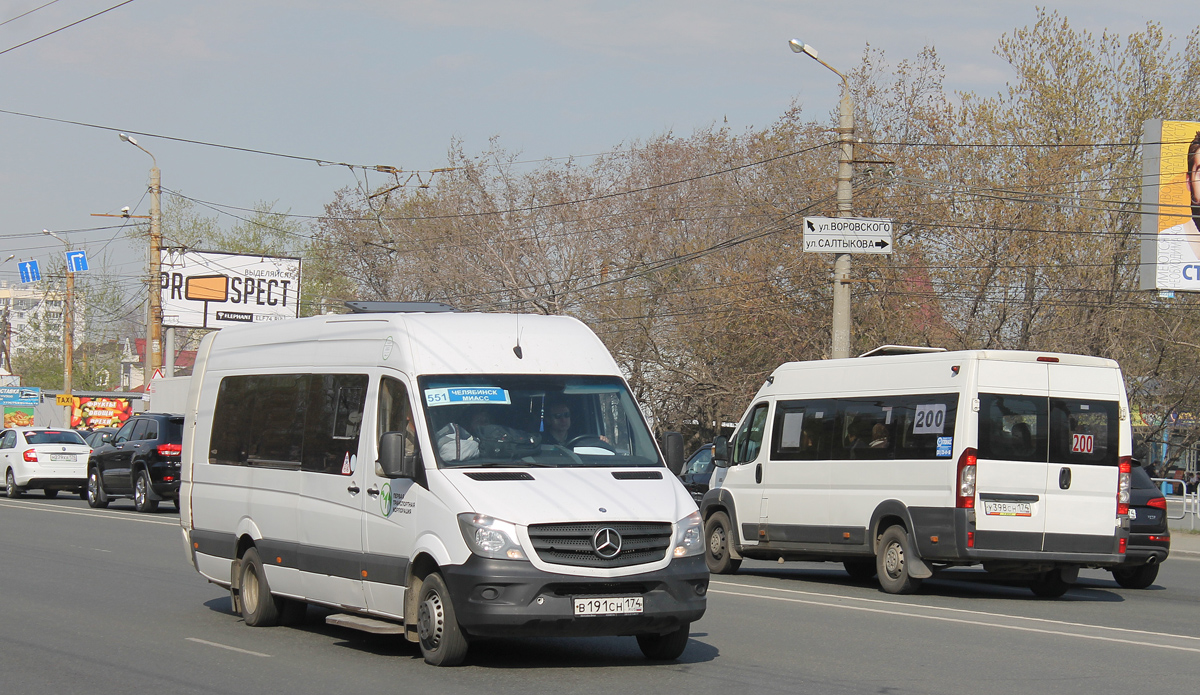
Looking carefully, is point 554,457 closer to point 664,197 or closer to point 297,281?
point 664,197

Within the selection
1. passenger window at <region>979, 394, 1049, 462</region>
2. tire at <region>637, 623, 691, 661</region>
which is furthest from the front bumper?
passenger window at <region>979, 394, 1049, 462</region>

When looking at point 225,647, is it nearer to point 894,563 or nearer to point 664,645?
point 664,645

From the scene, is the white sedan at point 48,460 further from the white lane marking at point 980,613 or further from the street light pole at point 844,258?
the white lane marking at point 980,613

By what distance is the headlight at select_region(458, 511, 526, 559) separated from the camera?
8.16 meters

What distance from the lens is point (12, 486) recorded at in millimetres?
32031

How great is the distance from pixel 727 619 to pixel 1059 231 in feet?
90.2

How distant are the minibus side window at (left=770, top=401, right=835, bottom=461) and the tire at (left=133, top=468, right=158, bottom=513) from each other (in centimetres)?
1543

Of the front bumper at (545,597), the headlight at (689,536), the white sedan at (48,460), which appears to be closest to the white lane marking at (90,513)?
the white sedan at (48,460)

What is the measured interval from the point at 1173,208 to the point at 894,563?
839 inches

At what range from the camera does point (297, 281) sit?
5262 cm

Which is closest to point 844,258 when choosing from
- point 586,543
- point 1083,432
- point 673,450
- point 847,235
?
point 847,235

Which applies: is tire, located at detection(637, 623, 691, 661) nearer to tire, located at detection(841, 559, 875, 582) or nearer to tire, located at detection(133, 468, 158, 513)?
tire, located at detection(841, 559, 875, 582)

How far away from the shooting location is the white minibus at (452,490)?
8242 mm

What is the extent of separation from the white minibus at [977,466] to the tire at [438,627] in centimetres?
679
